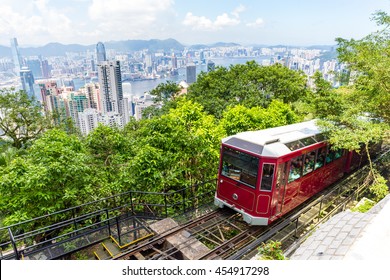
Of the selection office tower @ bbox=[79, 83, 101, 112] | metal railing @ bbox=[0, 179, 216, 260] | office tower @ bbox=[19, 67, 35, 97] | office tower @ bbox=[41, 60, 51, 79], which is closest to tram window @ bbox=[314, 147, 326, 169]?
metal railing @ bbox=[0, 179, 216, 260]

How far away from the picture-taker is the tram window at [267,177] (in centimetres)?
674

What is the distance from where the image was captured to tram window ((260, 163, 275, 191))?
22.1ft

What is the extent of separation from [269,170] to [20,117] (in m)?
19.8

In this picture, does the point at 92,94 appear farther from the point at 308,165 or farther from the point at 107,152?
the point at 308,165

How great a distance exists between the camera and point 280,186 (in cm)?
713

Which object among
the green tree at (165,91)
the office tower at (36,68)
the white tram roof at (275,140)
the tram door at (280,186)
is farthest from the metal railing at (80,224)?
the office tower at (36,68)

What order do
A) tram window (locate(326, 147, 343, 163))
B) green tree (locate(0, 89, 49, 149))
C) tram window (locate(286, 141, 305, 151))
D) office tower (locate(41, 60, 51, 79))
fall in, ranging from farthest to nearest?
office tower (locate(41, 60, 51, 79))
green tree (locate(0, 89, 49, 149))
tram window (locate(326, 147, 343, 163))
tram window (locate(286, 141, 305, 151))

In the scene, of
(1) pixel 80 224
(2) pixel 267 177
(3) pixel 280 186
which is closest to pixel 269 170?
(2) pixel 267 177

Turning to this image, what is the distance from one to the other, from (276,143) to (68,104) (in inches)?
2821

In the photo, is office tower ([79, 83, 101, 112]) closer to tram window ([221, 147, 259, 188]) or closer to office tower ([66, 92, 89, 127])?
office tower ([66, 92, 89, 127])

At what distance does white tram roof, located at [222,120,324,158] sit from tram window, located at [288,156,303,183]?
37 centimetres
